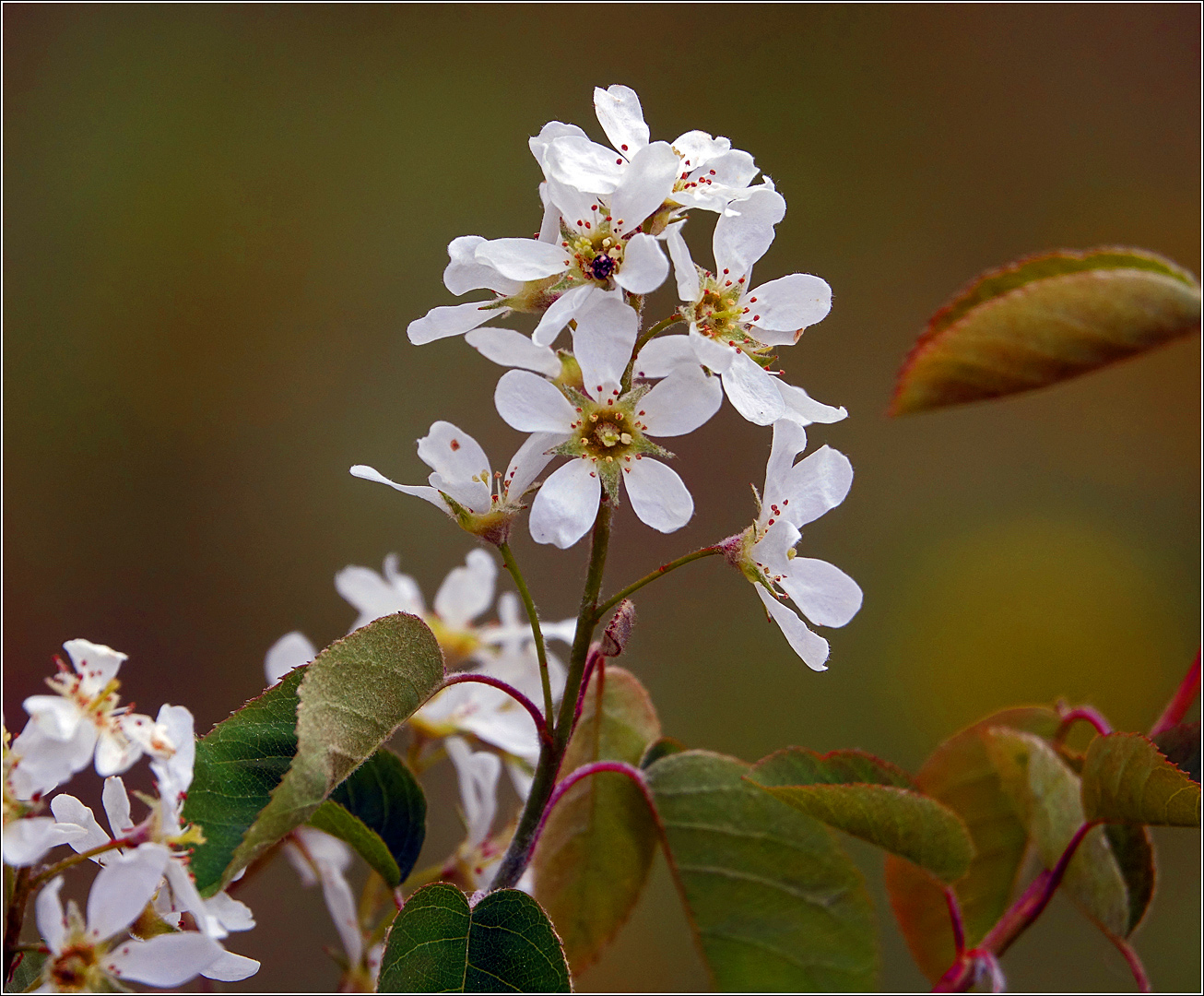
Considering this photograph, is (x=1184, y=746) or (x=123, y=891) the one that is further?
(x=1184, y=746)

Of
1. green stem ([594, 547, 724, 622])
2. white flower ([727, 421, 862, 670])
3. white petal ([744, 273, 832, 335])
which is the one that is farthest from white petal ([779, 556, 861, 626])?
white petal ([744, 273, 832, 335])

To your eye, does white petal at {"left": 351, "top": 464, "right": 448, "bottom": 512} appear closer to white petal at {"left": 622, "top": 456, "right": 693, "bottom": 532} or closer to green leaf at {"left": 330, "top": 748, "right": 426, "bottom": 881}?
white petal at {"left": 622, "top": 456, "right": 693, "bottom": 532}

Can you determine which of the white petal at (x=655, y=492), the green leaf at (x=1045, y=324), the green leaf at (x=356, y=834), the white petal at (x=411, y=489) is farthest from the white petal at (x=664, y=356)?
the green leaf at (x=1045, y=324)

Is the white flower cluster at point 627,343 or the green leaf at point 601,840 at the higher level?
the white flower cluster at point 627,343

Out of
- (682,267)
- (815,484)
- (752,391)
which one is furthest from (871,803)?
A: (682,267)

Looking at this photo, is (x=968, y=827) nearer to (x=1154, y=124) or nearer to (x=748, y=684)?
(x=748, y=684)

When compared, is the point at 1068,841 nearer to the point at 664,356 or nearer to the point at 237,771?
the point at 664,356

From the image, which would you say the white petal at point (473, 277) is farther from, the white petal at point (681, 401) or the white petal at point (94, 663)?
the white petal at point (94, 663)
